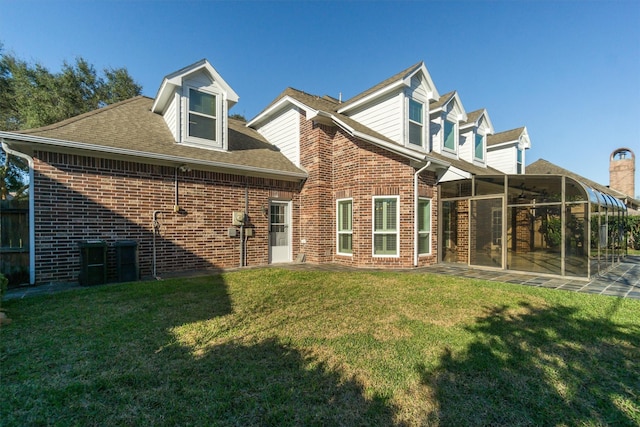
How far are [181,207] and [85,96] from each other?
15.6 m

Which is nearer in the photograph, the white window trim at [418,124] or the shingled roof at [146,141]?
the shingled roof at [146,141]

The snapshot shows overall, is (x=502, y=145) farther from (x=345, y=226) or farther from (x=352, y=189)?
(x=345, y=226)

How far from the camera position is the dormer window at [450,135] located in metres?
12.8

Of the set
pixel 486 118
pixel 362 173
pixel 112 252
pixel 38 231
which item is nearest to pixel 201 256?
pixel 112 252

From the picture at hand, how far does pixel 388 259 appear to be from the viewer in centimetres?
905

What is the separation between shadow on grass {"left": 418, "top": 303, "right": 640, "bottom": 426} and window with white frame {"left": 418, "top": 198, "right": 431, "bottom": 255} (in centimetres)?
516

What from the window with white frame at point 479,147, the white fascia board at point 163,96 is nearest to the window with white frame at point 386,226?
the white fascia board at point 163,96

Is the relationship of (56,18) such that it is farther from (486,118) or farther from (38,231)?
(486,118)

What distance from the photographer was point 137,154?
23.6 feet

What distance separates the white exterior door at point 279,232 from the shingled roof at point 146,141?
4.33ft

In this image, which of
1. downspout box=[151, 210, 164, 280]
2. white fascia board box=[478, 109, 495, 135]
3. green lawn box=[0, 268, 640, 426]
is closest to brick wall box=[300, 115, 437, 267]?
green lawn box=[0, 268, 640, 426]

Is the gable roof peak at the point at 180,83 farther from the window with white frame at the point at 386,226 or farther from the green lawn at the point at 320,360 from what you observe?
the green lawn at the point at 320,360

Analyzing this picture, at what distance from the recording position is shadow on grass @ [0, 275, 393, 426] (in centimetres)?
225

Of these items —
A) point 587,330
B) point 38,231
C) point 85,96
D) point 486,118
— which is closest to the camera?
point 587,330
